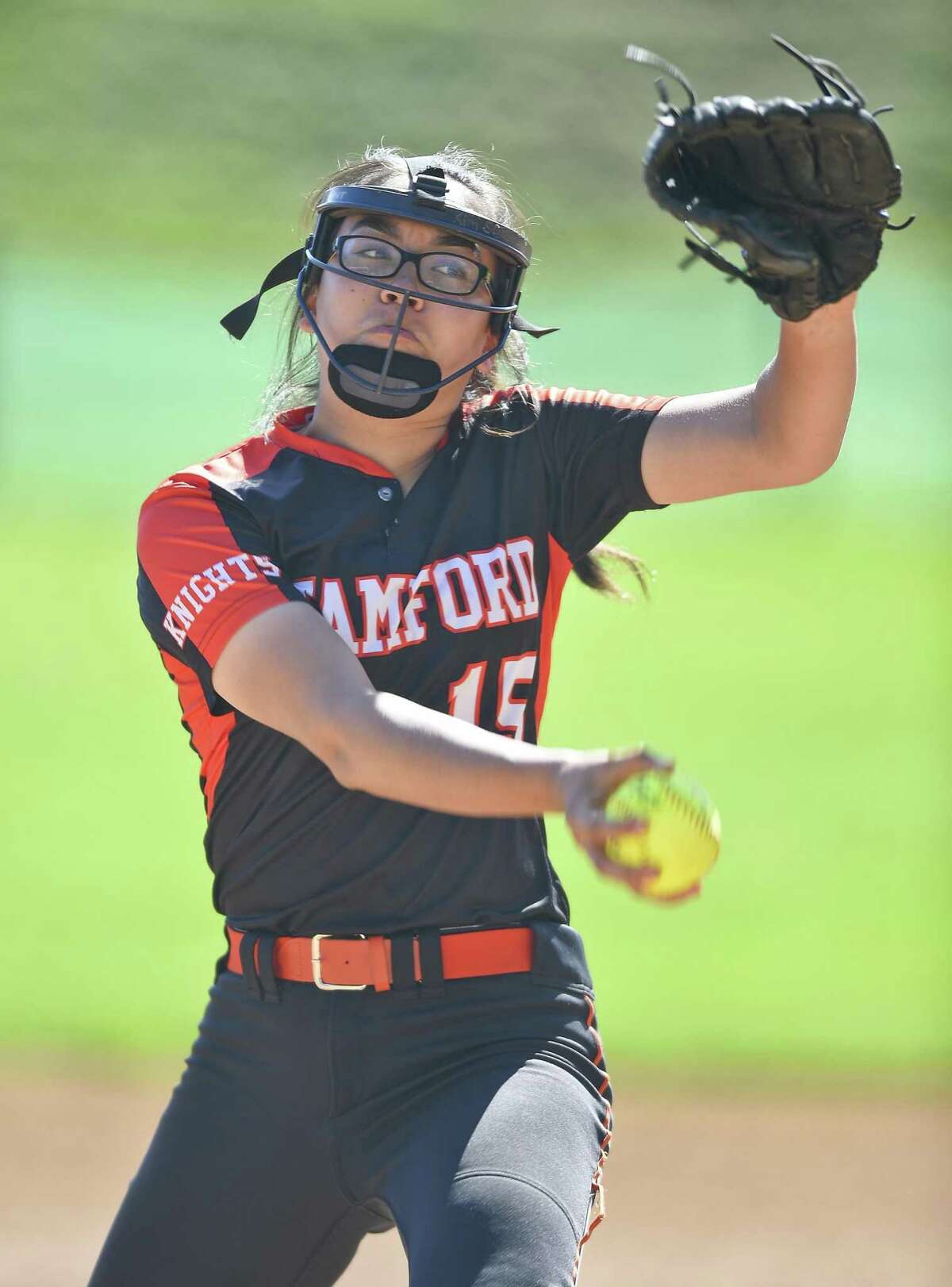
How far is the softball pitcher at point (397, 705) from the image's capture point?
1.84 meters

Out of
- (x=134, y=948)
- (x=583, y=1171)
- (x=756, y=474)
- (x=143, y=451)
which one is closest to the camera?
(x=583, y=1171)

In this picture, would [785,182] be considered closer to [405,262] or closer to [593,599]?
[405,262]

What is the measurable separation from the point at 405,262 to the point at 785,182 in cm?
51

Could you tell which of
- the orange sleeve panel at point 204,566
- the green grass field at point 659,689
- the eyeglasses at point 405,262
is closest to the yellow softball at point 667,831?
the orange sleeve panel at point 204,566

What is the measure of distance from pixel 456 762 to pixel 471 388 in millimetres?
949

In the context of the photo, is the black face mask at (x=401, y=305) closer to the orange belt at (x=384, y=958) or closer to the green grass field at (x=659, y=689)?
the orange belt at (x=384, y=958)

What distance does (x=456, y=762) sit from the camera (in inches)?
62.9

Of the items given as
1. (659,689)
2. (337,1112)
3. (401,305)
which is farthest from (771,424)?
(659,689)

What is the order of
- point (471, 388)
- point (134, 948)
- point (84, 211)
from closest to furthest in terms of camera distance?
point (471, 388) → point (134, 948) → point (84, 211)

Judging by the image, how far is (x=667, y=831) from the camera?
148 cm

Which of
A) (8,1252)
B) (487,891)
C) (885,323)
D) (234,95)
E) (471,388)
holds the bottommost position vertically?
(8,1252)

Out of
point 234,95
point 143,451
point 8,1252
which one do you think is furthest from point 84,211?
point 8,1252

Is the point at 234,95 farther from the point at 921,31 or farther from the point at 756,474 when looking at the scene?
the point at 756,474

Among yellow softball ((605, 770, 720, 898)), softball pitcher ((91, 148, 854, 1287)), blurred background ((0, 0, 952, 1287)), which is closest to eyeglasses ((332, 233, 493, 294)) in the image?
softball pitcher ((91, 148, 854, 1287))
